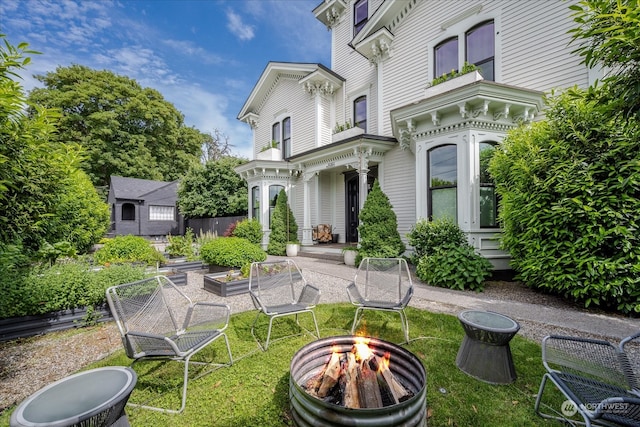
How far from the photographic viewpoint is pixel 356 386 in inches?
74.2

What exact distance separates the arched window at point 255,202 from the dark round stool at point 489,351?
12357 mm

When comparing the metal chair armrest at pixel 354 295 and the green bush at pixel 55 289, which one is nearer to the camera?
the green bush at pixel 55 289

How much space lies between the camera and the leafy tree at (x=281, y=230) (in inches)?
486

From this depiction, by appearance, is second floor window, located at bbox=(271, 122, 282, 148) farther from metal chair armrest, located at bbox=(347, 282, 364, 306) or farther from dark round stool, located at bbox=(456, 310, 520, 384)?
dark round stool, located at bbox=(456, 310, 520, 384)

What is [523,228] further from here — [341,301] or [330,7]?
[330,7]

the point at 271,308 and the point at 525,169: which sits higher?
the point at 525,169

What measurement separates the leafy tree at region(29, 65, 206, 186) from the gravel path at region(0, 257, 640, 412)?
28963 millimetres

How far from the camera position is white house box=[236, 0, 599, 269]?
6.97 m

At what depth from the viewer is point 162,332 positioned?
10.5ft

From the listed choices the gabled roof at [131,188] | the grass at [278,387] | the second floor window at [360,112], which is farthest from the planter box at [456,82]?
the gabled roof at [131,188]

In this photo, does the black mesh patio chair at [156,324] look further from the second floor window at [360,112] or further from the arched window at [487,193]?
the second floor window at [360,112]

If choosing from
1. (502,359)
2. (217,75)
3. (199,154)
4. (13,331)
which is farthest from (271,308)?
(199,154)

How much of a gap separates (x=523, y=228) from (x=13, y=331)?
29.3 feet

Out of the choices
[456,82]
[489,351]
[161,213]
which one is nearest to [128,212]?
[161,213]
